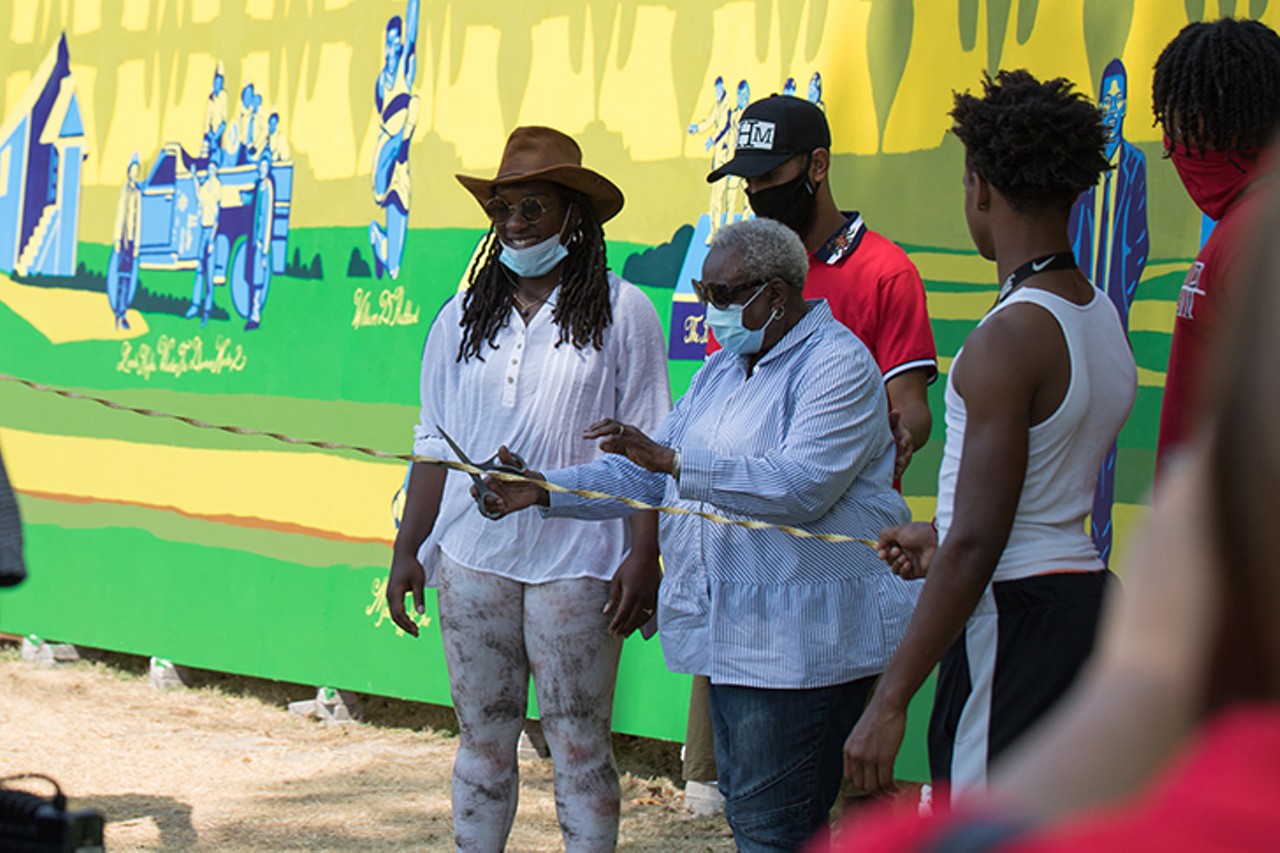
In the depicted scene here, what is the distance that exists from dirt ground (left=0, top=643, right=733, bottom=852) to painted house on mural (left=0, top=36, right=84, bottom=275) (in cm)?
200

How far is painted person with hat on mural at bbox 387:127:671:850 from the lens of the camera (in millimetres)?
4109

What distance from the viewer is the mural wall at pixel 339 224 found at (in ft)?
16.4

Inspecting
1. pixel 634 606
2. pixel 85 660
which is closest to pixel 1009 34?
pixel 634 606

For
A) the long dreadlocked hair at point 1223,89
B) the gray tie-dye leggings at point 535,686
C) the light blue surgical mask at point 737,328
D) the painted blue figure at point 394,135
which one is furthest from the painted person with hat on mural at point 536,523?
the painted blue figure at point 394,135

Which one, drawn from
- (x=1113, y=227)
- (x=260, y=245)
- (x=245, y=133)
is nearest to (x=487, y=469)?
(x=1113, y=227)

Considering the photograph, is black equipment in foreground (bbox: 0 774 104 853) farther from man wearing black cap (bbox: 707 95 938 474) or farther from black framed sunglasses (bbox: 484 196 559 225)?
black framed sunglasses (bbox: 484 196 559 225)

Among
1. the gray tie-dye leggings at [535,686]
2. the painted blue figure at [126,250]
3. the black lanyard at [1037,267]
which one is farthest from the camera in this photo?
the painted blue figure at [126,250]

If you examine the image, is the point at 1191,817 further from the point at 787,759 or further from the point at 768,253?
the point at 768,253

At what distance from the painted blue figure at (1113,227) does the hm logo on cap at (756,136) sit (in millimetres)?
976

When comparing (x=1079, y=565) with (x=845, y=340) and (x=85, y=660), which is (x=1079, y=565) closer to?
(x=845, y=340)

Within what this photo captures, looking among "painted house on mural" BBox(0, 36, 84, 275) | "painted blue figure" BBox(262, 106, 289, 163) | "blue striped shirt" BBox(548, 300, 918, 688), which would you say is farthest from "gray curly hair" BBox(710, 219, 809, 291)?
"painted house on mural" BBox(0, 36, 84, 275)

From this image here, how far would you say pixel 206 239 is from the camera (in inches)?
283

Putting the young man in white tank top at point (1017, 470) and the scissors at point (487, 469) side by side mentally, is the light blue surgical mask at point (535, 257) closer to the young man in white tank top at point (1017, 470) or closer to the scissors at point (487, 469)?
the scissors at point (487, 469)

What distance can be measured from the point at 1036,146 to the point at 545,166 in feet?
5.86
